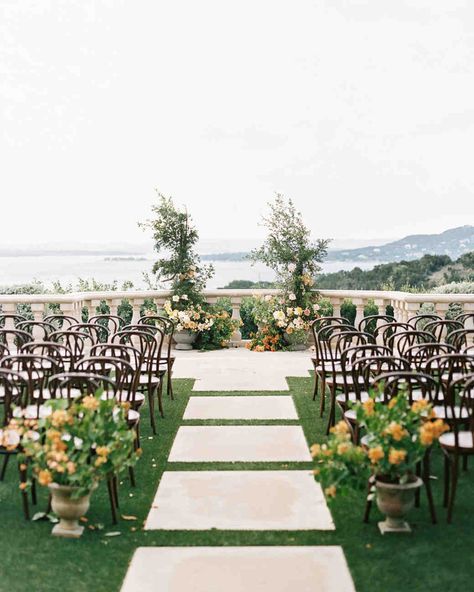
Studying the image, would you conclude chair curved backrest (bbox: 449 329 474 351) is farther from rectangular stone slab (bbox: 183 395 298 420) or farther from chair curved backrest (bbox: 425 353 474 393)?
rectangular stone slab (bbox: 183 395 298 420)

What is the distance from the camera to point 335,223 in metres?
26.9

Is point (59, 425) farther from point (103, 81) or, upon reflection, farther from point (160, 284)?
point (103, 81)

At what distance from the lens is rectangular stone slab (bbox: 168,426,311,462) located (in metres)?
5.54

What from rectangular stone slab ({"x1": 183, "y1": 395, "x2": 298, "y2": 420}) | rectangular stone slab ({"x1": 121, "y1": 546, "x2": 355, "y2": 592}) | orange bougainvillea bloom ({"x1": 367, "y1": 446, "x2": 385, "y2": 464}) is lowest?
rectangular stone slab ({"x1": 121, "y1": 546, "x2": 355, "y2": 592})

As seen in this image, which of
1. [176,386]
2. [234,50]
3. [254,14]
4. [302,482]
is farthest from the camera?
[234,50]

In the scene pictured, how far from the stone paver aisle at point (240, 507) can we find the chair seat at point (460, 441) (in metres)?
0.80

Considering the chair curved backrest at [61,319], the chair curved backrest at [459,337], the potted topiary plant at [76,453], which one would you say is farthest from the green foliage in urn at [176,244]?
the potted topiary plant at [76,453]

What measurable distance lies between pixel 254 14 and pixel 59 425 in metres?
18.3

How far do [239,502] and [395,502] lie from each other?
40.4 inches

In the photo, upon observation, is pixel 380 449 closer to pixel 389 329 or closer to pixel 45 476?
pixel 45 476

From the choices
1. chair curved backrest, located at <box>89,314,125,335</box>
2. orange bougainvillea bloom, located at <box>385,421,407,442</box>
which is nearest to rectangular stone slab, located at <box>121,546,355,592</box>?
orange bougainvillea bloom, located at <box>385,421,407,442</box>

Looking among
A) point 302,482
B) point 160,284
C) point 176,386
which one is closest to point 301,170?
point 160,284

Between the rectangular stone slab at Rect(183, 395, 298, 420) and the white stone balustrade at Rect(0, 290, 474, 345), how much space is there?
276 cm

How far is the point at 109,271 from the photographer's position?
46.7ft
